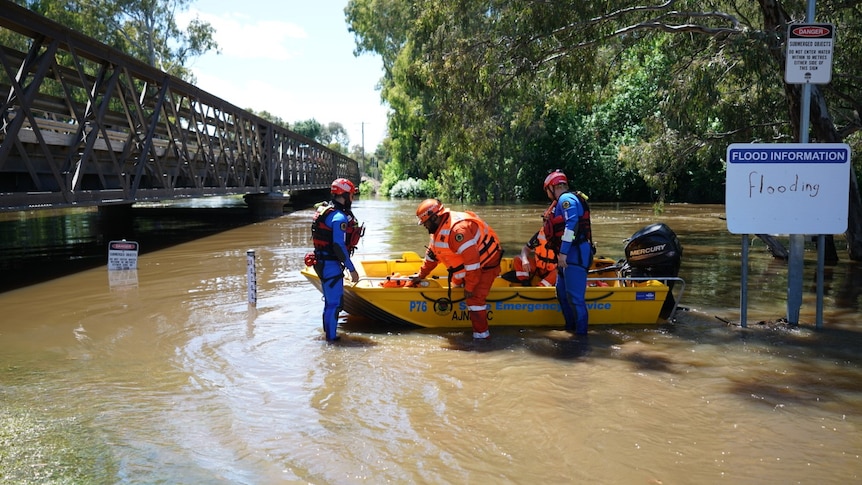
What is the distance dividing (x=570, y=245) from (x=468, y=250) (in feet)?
3.97

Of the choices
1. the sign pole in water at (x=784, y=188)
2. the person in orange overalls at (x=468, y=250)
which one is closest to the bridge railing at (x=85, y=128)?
the person in orange overalls at (x=468, y=250)

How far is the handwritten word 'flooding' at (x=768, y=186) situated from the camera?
7961 mm

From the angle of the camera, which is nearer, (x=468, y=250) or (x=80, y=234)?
(x=468, y=250)

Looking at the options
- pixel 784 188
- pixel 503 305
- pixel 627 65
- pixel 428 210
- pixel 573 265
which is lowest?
pixel 503 305

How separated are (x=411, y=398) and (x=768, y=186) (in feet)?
16.3

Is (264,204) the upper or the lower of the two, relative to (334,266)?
upper

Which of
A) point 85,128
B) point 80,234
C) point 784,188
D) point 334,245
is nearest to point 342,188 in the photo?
point 334,245

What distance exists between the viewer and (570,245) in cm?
789

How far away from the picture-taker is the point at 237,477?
439 centimetres

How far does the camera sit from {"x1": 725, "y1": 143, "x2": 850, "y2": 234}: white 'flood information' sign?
25.9 feet

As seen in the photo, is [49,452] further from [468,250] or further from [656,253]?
[656,253]

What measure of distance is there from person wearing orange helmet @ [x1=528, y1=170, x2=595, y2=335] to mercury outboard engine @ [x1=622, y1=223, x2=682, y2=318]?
101 centimetres

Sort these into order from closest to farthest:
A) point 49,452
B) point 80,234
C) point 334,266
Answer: point 49,452
point 334,266
point 80,234

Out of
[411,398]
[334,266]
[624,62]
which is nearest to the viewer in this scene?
[411,398]
